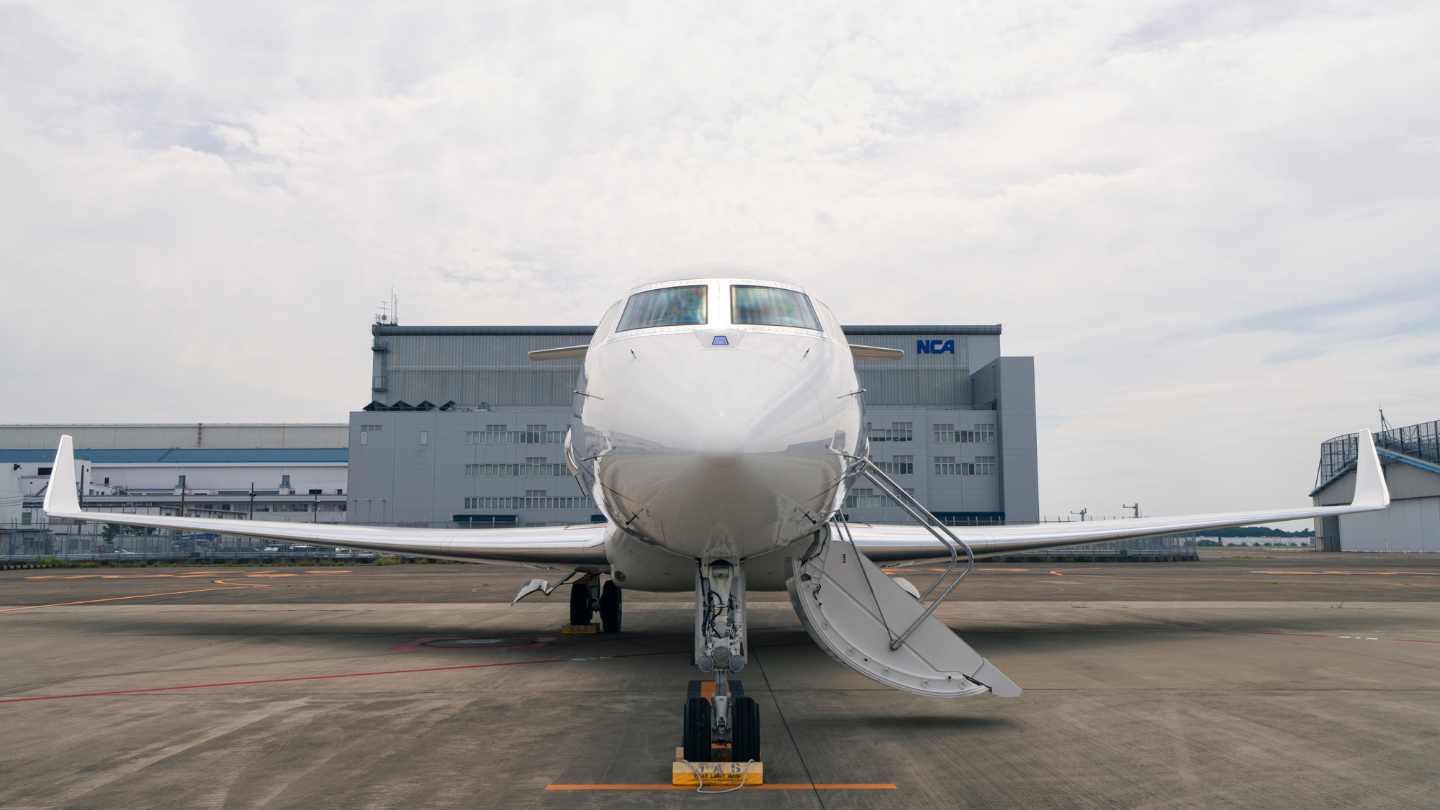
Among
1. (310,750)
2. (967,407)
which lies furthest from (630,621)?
(967,407)

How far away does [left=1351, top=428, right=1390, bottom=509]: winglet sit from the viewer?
1217 cm

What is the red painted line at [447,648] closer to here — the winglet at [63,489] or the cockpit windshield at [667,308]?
the winglet at [63,489]

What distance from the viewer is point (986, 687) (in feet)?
20.0

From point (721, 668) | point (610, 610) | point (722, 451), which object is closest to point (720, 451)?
point (722, 451)

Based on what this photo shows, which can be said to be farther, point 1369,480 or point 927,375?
point 927,375

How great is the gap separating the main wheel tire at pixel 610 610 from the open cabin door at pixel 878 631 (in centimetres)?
544

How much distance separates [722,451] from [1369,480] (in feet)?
41.9

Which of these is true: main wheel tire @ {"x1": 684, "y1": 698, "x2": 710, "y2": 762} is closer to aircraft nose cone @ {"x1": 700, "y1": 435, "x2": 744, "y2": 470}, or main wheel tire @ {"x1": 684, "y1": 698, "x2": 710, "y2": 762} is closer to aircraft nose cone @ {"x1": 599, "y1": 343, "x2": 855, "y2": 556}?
aircraft nose cone @ {"x1": 599, "y1": 343, "x2": 855, "y2": 556}

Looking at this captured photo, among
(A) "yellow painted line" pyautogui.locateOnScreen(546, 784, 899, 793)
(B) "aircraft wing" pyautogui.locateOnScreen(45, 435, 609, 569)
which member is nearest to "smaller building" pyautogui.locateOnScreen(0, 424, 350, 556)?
(B) "aircraft wing" pyautogui.locateOnScreen(45, 435, 609, 569)

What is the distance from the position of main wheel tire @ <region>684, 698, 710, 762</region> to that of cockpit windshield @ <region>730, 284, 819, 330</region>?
2.55 metres

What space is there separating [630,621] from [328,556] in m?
35.9

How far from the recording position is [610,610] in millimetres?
12008

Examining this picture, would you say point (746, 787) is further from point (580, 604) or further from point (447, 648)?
point (580, 604)

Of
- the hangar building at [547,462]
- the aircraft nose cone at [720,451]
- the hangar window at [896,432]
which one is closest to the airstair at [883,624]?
the aircraft nose cone at [720,451]
